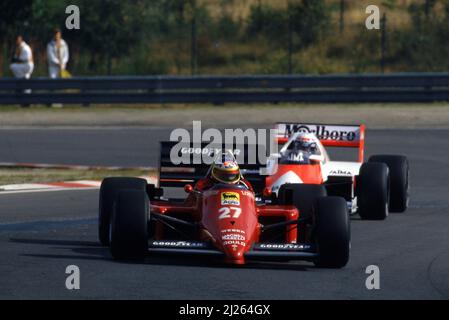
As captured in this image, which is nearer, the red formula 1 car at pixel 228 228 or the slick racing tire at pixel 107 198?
the red formula 1 car at pixel 228 228

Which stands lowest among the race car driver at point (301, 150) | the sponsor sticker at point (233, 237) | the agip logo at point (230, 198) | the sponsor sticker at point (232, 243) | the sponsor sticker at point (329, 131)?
the sponsor sticker at point (232, 243)

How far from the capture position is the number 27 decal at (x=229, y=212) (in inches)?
468

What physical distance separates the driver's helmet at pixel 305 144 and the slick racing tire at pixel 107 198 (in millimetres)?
3130

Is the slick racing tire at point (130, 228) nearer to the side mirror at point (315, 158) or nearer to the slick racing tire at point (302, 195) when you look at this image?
the slick racing tire at point (302, 195)

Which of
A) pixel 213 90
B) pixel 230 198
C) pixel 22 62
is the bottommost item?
pixel 230 198

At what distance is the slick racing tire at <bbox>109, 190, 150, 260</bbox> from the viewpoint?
1172 cm

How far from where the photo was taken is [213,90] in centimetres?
3125

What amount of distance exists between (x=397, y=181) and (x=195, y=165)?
10.9ft

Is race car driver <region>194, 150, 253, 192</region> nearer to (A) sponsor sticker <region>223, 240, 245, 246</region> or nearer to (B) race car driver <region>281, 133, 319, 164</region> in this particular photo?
(A) sponsor sticker <region>223, 240, 245, 246</region>

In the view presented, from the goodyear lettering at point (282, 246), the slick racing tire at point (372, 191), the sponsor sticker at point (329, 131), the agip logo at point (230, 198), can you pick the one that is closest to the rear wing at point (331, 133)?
the sponsor sticker at point (329, 131)

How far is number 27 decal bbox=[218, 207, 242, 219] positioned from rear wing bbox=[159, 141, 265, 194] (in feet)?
7.99

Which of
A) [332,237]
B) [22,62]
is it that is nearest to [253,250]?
[332,237]

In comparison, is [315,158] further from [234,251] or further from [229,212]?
[234,251]

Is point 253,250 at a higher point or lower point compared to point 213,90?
lower
